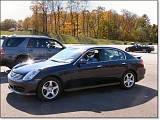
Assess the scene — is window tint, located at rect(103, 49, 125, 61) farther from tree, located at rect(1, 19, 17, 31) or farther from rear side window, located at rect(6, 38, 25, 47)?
tree, located at rect(1, 19, 17, 31)

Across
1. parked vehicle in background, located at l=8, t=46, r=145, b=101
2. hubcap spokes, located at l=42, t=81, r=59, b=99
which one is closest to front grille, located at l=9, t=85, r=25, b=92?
parked vehicle in background, located at l=8, t=46, r=145, b=101

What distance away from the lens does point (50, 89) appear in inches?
289

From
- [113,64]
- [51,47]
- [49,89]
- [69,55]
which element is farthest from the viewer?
[51,47]

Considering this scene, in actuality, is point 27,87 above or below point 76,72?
below

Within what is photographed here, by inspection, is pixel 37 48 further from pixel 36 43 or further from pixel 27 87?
pixel 27 87

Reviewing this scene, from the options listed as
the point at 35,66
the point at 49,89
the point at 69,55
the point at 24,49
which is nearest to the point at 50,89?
the point at 49,89

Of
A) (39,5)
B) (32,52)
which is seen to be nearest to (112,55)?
(32,52)

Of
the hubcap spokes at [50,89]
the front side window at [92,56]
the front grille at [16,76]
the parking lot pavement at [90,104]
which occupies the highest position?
the front side window at [92,56]

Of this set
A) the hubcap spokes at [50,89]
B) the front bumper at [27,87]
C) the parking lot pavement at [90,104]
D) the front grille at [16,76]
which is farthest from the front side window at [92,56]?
the front grille at [16,76]

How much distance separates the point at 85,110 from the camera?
6559mm

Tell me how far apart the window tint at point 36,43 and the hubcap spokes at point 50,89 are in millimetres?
5359

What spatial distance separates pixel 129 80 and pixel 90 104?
2214mm

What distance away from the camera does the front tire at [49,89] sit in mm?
7230

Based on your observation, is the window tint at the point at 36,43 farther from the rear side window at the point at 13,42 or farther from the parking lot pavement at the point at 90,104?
the parking lot pavement at the point at 90,104
